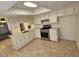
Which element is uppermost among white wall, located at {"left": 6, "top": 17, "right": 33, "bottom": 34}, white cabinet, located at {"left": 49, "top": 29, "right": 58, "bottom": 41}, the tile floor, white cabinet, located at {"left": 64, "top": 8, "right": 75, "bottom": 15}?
white cabinet, located at {"left": 64, "top": 8, "right": 75, "bottom": 15}

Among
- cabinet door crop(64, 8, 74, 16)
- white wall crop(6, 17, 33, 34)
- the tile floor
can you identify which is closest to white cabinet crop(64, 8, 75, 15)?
cabinet door crop(64, 8, 74, 16)

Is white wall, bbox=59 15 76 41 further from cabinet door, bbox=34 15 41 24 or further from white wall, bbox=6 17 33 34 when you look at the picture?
white wall, bbox=6 17 33 34

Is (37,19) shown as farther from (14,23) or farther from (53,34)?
(14,23)

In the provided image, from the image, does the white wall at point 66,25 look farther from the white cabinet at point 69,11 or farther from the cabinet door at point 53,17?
the white cabinet at point 69,11

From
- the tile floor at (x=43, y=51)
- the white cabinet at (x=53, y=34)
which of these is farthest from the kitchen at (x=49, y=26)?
the tile floor at (x=43, y=51)

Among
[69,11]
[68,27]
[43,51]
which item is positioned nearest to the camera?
[43,51]

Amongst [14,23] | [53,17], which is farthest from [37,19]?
[14,23]

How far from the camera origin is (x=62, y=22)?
455 centimetres

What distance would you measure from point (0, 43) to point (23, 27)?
1.63m

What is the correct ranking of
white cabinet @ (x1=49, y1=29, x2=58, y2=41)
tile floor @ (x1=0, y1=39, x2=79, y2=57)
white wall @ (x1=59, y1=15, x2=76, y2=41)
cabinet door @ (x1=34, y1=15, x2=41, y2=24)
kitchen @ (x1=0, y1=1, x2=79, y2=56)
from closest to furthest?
tile floor @ (x1=0, y1=39, x2=79, y2=57) → kitchen @ (x1=0, y1=1, x2=79, y2=56) → white wall @ (x1=59, y1=15, x2=76, y2=41) → white cabinet @ (x1=49, y1=29, x2=58, y2=41) → cabinet door @ (x1=34, y1=15, x2=41, y2=24)

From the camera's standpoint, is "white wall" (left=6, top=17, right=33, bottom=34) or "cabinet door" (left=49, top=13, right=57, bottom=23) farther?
"cabinet door" (left=49, top=13, right=57, bottom=23)

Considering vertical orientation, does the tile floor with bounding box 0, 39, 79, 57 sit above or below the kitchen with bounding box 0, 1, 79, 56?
below

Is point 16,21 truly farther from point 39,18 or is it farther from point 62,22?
point 62,22

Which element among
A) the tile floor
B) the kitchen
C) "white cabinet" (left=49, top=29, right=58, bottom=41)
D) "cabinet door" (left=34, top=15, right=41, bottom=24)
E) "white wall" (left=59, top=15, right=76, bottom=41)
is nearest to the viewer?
the tile floor
